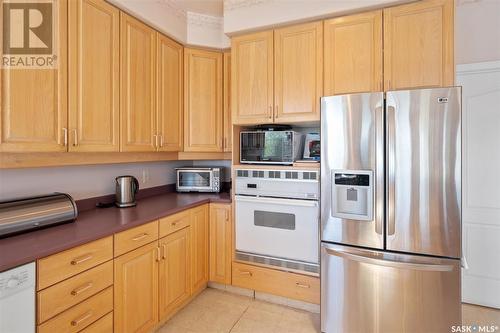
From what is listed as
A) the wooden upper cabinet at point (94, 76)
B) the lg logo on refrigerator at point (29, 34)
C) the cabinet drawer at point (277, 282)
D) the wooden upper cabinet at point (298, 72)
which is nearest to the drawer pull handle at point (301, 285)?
the cabinet drawer at point (277, 282)

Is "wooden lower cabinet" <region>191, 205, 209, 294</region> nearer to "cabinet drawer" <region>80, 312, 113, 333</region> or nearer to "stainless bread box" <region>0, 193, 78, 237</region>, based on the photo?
"cabinet drawer" <region>80, 312, 113, 333</region>

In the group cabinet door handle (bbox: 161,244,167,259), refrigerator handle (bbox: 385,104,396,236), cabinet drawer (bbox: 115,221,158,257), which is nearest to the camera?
cabinet drawer (bbox: 115,221,158,257)

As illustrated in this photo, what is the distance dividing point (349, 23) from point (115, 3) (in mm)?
1707

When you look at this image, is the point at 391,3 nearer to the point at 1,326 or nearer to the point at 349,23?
the point at 349,23

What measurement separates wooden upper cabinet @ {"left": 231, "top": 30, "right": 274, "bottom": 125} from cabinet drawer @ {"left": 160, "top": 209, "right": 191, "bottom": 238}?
0.93 metres

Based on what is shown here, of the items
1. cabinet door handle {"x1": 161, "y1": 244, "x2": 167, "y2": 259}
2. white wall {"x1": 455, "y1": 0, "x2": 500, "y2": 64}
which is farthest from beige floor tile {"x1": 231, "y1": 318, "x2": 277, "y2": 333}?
white wall {"x1": 455, "y1": 0, "x2": 500, "y2": 64}

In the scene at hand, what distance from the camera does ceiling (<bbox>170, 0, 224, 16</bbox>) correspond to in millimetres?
2363

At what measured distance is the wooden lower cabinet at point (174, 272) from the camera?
75.8 inches

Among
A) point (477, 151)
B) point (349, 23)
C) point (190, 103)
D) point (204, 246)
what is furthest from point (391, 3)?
point (204, 246)

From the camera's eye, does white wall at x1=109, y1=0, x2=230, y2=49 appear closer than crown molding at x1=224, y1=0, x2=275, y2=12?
Yes

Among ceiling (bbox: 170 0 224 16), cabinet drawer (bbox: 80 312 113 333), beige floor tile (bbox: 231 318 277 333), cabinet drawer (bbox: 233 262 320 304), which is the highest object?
ceiling (bbox: 170 0 224 16)

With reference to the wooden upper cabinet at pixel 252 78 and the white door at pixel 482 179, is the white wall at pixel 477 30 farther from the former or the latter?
the wooden upper cabinet at pixel 252 78

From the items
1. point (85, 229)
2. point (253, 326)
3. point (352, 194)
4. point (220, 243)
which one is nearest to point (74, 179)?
point (85, 229)

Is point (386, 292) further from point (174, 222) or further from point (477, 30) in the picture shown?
point (477, 30)
